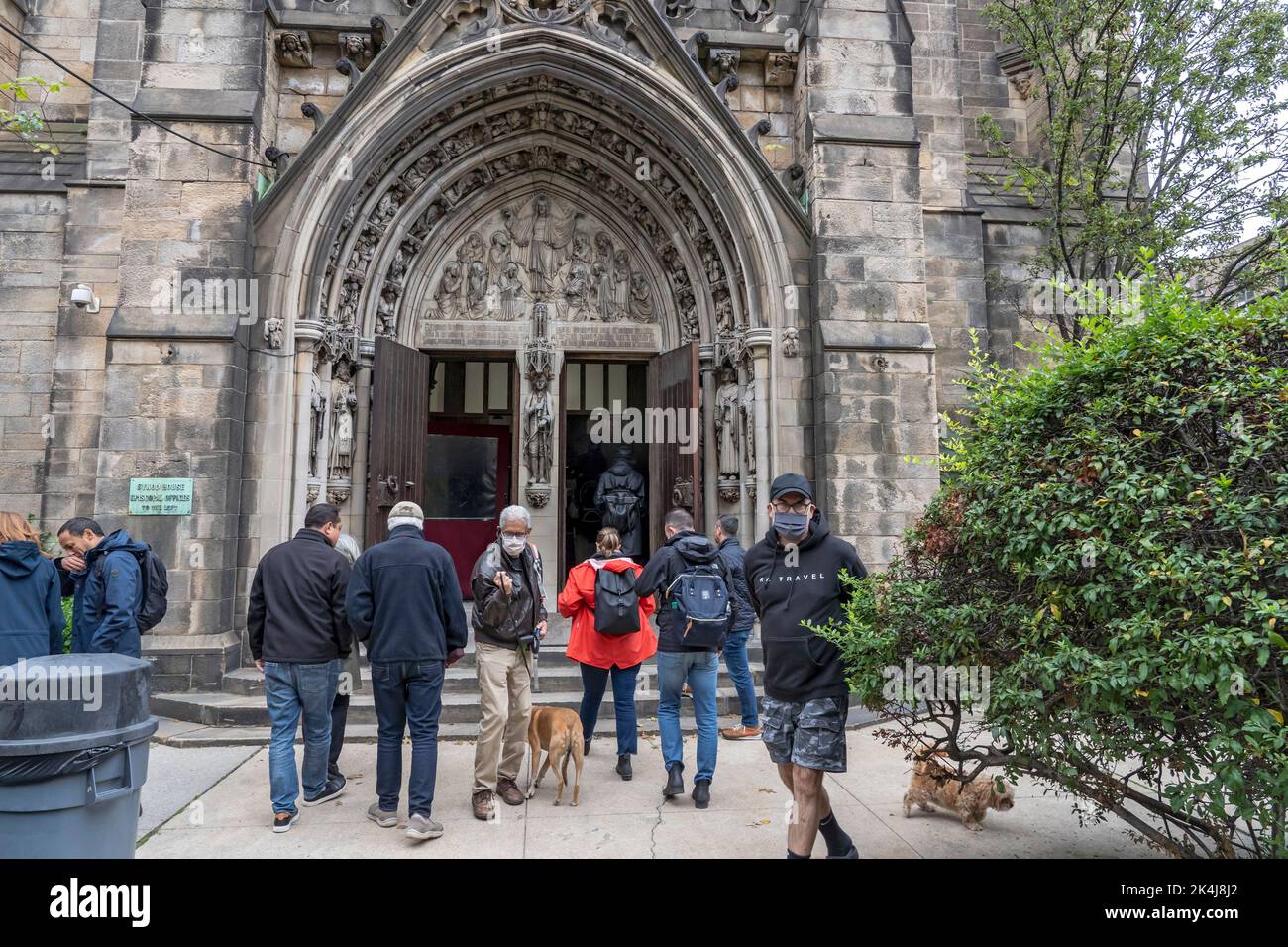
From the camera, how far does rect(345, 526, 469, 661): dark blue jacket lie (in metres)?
4.05

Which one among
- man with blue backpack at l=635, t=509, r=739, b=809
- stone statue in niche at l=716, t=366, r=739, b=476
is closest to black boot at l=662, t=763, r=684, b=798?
man with blue backpack at l=635, t=509, r=739, b=809

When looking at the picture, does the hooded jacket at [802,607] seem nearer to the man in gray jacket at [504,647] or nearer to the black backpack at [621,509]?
the man in gray jacket at [504,647]

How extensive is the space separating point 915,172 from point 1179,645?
7106 mm

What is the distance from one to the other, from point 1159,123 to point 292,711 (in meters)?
11.5

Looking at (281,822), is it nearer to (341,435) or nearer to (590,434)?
(341,435)

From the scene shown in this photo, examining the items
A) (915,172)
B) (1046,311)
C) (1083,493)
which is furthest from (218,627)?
(1046,311)

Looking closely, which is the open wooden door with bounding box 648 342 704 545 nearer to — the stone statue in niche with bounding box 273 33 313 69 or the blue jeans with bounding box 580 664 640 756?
the blue jeans with bounding box 580 664 640 756

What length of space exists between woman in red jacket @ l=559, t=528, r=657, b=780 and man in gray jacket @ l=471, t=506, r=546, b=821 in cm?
43

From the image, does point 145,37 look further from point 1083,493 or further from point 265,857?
point 1083,493

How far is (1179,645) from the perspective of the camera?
8.44 feet

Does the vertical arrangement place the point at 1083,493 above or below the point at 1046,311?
below

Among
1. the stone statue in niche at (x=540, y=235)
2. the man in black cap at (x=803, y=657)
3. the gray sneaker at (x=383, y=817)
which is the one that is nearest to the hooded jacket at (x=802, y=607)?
the man in black cap at (x=803, y=657)

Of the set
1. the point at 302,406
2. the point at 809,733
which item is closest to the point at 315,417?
the point at 302,406

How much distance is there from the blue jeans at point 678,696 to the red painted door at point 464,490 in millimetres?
5788
